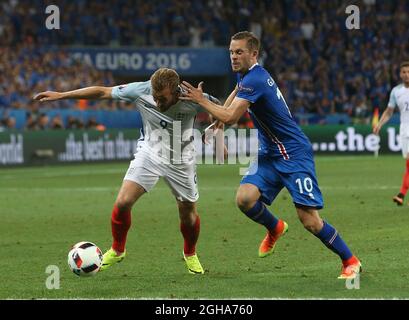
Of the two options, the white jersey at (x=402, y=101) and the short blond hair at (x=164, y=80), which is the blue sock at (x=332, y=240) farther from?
the white jersey at (x=402, y=101)

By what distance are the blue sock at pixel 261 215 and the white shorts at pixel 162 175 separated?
0.62 m

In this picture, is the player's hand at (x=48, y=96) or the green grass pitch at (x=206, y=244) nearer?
the green grass pitch at (x=206, y=244)

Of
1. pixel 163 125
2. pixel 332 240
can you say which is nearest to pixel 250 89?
pixel 163 125

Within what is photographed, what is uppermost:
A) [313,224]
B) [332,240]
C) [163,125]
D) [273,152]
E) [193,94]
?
[193,94]

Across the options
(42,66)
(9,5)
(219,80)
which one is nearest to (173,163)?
(42,66)

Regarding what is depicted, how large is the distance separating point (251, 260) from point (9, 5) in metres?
27.8

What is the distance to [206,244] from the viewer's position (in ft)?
40.6

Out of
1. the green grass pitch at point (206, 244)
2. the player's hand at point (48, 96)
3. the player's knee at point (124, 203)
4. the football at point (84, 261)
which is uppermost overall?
the player's hand at point (48, 96)

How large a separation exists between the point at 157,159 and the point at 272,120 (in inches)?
49.4

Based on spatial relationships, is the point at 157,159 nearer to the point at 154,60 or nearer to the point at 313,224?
the point at 313,224

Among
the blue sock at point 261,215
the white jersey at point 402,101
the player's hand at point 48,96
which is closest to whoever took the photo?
the player's hand at point 48,96

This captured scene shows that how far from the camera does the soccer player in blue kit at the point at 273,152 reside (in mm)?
9180

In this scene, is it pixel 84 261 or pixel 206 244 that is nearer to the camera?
pixel 84 261

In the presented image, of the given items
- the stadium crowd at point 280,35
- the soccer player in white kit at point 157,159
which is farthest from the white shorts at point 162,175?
the stadium crowd at point 280,35
